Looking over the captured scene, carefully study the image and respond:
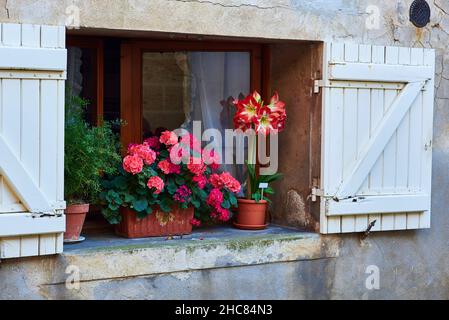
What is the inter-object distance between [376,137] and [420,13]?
98 centimetres

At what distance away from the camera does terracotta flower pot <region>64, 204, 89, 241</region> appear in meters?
4.48

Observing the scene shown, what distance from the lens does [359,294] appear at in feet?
17.4

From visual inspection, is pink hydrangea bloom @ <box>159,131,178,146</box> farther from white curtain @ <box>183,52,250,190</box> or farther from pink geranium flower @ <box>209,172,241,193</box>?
white curtain @ <box>183,52,250,190</box>

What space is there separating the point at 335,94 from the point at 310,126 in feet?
0.96

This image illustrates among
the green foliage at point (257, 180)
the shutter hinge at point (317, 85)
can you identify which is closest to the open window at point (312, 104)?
the shutter hinge at point (317, 85)

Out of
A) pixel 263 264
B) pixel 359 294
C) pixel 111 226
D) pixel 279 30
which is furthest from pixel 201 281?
pixel 279 30

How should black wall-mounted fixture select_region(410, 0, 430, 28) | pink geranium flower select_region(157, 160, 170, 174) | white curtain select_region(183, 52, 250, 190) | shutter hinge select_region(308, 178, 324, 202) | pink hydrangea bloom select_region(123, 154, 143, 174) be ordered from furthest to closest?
white curtain select_region(183, 52, 250, 190) < black wall-mounted fixture select_region(410, 0, 430, 28) < shutter hinge select_region(308, 178, 324, 202) < pink geranium flower select_region(157, 160, 170, 174) < pink hydrangea bloom select_region(123, 154, 143, 174)

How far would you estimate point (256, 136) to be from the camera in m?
5.44

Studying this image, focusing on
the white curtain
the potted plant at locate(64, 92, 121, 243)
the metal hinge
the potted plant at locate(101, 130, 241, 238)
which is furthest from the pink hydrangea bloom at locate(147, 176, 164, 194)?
the metal hinge

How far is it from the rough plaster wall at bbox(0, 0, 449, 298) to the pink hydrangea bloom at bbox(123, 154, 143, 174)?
2.47 feet

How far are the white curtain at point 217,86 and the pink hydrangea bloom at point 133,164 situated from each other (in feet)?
3.02

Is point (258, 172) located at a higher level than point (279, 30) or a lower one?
lower

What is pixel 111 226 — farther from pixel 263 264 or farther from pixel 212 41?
pixel 212 41

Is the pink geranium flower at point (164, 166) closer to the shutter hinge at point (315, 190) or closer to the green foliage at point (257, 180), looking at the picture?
the green foliage at point (257, 180)
